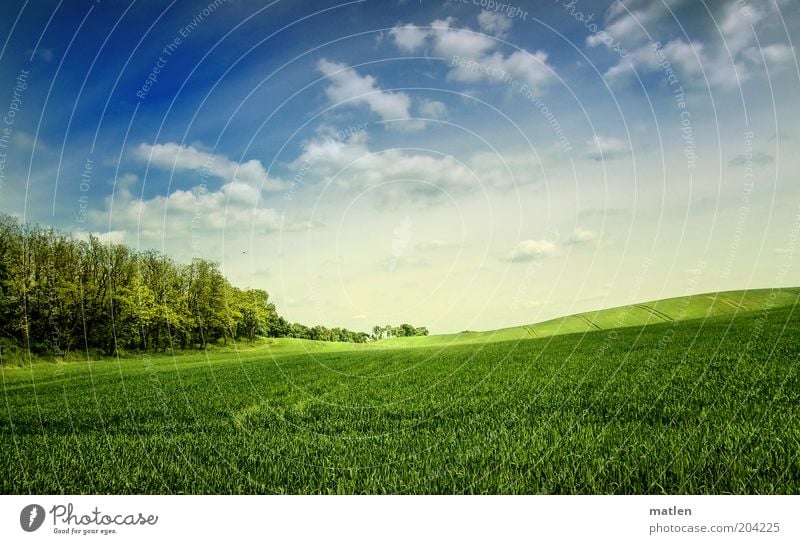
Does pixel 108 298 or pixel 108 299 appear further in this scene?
pixel 108 299

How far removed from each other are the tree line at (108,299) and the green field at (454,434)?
533 centimetres

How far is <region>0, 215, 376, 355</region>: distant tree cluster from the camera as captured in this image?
1738cm

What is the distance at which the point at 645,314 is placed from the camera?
42.0 meters

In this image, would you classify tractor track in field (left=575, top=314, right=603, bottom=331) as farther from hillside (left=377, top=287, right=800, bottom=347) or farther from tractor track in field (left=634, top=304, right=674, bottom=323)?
tractor track in field (left=634, top=304, right=674, bottom=323)

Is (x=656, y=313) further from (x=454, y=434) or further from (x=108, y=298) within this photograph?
(x=108, y=298)

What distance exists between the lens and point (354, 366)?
65.8 ft
